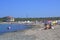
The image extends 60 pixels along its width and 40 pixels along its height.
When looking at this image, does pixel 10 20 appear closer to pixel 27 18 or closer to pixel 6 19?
pixel 6 19

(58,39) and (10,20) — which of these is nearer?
(58,39)

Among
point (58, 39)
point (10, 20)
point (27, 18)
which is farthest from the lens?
point (27, 18)

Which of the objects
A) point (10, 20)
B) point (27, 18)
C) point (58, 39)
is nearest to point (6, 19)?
point (10, 20)

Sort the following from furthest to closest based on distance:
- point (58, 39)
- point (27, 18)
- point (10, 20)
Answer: point (27, 18)
point (10, 20)
point (58, 39)

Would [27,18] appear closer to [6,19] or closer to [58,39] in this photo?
[6,19]

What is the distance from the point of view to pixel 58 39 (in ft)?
58.4

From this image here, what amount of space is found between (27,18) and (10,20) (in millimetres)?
15174

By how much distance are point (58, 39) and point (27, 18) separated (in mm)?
124811

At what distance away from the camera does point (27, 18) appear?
468 ft

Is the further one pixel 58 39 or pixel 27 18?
pixel 27 18

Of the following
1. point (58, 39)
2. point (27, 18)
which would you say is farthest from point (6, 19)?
point (58, 39)

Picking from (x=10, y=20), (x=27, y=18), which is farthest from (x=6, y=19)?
(x=27, y=18)

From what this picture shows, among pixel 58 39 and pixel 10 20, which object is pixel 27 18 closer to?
pixel 10 20

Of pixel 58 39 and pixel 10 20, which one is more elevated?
pixel 58 39
